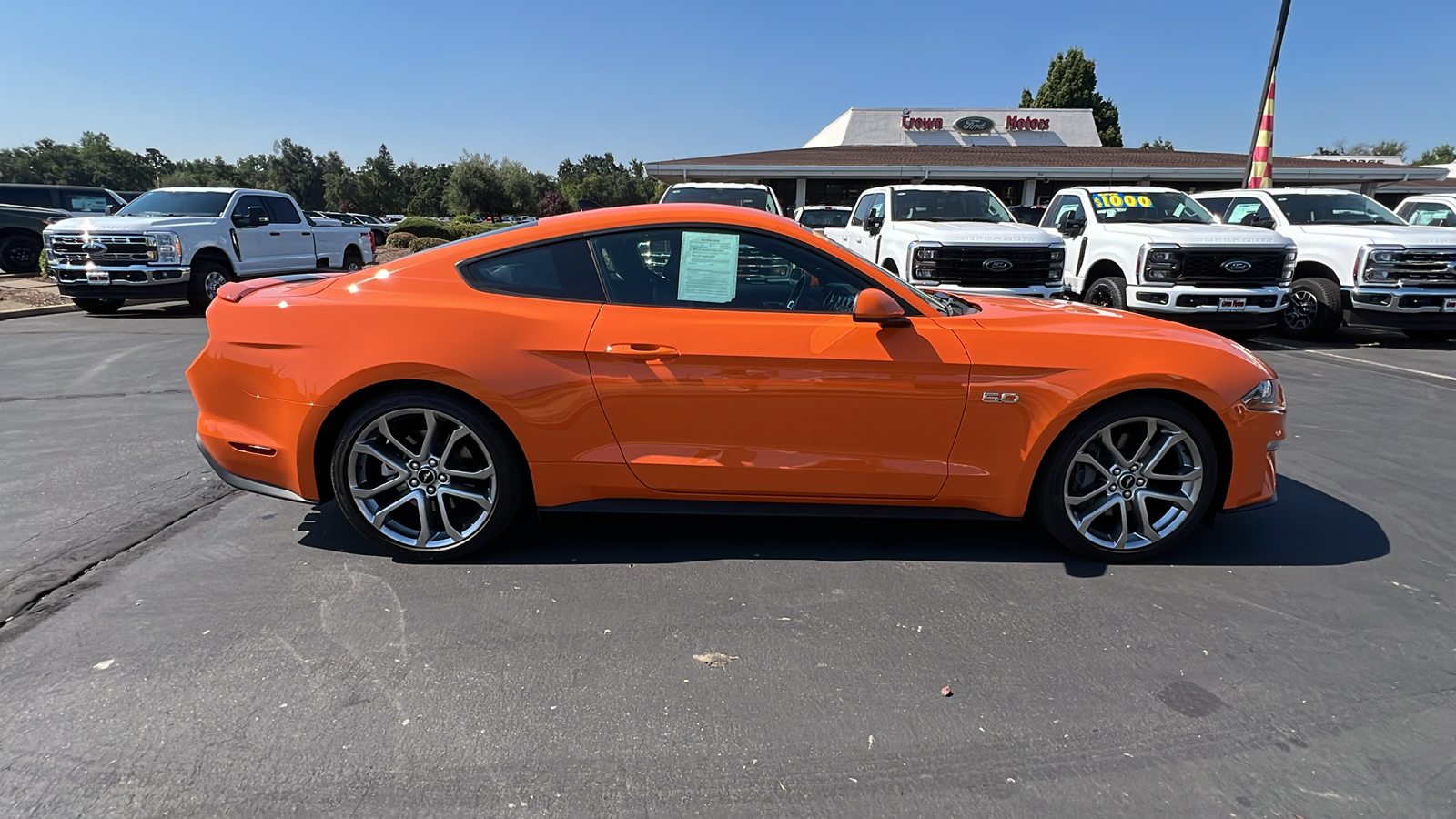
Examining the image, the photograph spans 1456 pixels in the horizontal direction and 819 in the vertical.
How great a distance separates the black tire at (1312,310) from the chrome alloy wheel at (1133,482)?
849 cm

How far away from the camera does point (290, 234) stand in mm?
13492

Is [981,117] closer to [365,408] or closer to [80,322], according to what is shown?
[80,322]

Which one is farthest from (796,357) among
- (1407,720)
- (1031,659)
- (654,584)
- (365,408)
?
(1407,720)

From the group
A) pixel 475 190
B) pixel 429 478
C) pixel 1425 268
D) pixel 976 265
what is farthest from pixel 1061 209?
pixel 475 190

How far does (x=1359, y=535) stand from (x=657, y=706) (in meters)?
3.62

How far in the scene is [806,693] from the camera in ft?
8.20

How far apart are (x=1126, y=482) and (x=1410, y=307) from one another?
908 centimetres

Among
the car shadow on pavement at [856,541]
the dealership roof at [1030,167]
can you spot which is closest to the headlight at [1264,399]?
the car shadow on pavement at [856,541]

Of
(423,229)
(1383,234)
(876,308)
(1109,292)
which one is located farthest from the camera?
(423,229)

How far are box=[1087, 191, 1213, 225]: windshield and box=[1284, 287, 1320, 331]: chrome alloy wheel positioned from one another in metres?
1.47

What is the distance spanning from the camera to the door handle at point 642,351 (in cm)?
314

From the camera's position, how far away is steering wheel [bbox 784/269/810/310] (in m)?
3.30

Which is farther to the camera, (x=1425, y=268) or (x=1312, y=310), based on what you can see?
(x=1312, y=310)

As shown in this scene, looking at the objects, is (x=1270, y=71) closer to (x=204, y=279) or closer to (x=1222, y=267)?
(x=1222, y=267)
